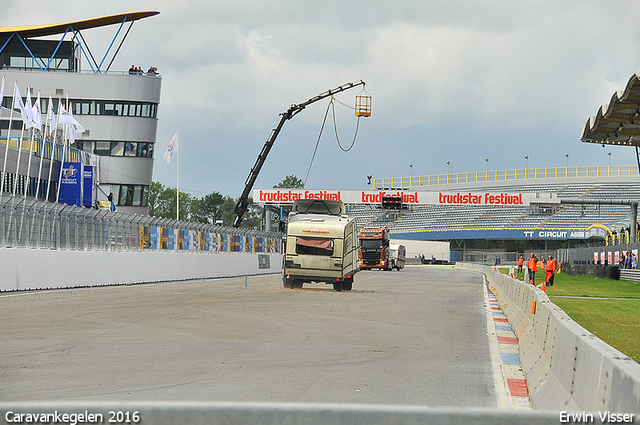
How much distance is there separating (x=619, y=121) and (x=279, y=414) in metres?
26.6

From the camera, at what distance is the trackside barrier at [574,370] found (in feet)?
13.6

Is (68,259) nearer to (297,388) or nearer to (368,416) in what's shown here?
(297,388)

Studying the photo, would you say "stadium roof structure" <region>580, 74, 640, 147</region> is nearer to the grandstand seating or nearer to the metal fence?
the metal fence

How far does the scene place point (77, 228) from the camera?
89.9ft

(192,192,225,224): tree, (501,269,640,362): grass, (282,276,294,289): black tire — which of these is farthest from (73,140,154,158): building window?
(192,192,225,224): tree

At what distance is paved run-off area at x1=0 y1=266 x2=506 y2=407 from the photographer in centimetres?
793

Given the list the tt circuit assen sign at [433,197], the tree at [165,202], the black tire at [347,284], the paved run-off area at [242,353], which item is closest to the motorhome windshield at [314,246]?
the black tire at [347,284]

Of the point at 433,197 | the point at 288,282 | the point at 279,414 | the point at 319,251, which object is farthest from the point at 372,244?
the point at 279,414

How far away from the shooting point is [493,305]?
78.8ft

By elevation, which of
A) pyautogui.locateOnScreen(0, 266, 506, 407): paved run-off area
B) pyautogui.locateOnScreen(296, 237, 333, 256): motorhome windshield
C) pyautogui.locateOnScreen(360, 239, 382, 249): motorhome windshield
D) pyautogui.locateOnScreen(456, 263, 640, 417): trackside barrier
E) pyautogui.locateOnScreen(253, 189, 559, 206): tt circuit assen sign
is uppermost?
pyautogui.locateOnScreen(253, 189, 559, 206): tt circuit assen sign

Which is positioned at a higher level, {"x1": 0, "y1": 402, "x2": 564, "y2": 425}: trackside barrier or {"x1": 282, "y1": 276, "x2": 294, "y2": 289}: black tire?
{"x1": 0, "y1": 402, "x2": 564, "y2": 425}: trackside barrier

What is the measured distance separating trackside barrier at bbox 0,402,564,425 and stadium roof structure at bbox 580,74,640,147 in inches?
801

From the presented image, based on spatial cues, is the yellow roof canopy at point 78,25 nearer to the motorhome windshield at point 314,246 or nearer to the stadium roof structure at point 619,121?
the motorhome windshield at point 314,246

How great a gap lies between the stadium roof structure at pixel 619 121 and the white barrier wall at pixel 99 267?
18.1 m
